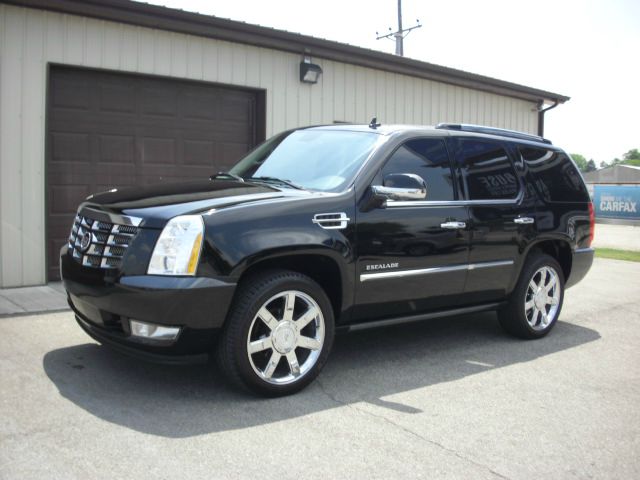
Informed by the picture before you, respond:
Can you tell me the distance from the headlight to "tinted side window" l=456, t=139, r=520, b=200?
2.51 metres

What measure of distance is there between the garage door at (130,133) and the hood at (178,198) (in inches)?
150

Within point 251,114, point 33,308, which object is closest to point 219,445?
point 33,308

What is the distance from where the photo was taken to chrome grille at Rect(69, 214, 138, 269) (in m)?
4.03

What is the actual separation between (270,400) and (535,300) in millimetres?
2998

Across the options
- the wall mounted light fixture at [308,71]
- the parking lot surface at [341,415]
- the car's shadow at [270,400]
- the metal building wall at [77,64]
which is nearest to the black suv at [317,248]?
the car's shadow at [270,400]

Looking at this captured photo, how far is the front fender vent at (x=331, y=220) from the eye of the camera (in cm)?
441

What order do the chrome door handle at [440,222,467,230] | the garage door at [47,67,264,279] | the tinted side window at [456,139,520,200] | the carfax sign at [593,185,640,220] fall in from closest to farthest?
the chrome door handle at [440,222,467,230]
the tinted side window at [456,139,520,200]
the garage door at [47,67,264,279]
the carfax sign at [593,185,640,220]

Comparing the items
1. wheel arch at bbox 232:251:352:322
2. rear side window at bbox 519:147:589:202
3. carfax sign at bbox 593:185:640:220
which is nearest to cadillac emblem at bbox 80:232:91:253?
wheel arch at bbox 232:251:352:322

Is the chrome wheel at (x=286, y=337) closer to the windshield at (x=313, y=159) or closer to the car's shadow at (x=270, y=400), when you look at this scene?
the car's shadow at (x=270, y=400)

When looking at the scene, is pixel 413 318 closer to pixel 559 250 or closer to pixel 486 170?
pixel 486 170

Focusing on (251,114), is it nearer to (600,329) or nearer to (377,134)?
(377,134)

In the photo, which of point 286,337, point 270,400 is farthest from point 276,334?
point 270,400

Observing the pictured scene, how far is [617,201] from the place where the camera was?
24.0 meters

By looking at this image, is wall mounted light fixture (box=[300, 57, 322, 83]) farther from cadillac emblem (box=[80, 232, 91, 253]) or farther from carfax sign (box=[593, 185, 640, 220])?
carfax sign (box=[593, 185, 640, 220])
